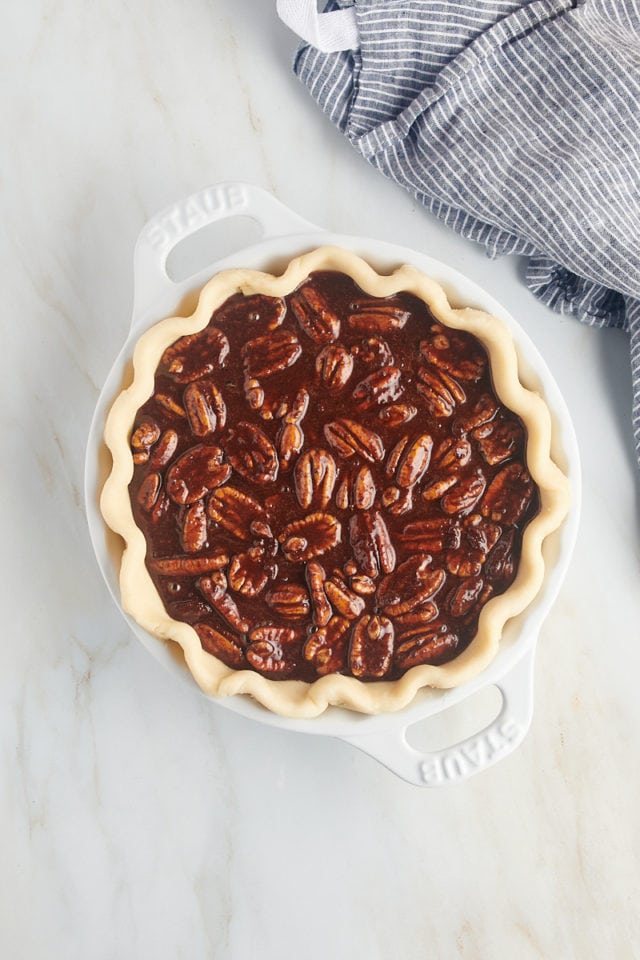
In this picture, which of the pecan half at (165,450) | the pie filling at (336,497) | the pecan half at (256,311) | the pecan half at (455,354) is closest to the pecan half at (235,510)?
the pie filling at (336,497)

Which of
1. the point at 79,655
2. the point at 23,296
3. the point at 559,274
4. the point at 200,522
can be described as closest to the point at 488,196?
the point at 559,274

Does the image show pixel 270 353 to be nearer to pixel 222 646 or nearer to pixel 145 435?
pixel 145 435

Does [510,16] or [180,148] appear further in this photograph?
[180,148]

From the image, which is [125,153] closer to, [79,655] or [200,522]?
[200,522]

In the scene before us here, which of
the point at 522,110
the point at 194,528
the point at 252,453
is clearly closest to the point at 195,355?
the point at 252,453

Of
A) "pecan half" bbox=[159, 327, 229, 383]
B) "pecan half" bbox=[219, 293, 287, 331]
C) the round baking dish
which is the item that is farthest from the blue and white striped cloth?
"pecan half" bbox=[159, 327, 229, 383]

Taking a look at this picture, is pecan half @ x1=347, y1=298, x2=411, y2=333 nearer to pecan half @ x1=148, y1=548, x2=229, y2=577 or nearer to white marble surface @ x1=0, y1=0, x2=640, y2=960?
white marble surface @ x1=0, y1=0, x2=640, y2=960
